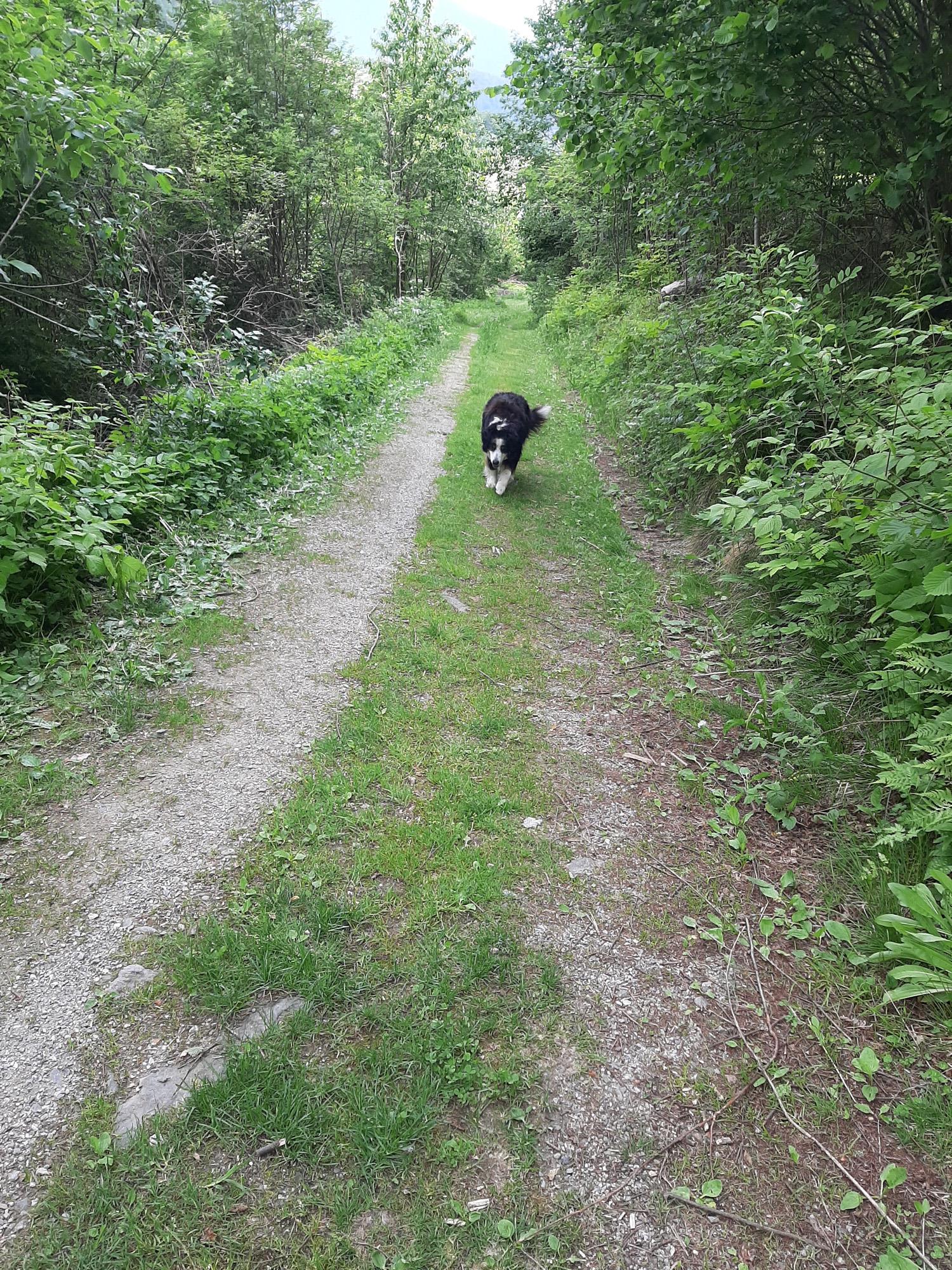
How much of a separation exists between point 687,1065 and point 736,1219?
410 mm

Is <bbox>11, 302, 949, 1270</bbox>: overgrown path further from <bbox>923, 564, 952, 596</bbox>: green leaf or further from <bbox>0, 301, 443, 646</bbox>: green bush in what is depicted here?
<bbox>0, 301, 443, 646</bbox>: green bush

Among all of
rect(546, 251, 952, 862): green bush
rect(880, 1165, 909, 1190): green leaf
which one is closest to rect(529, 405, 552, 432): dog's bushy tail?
rect(546, 251, 952, 862): green bush

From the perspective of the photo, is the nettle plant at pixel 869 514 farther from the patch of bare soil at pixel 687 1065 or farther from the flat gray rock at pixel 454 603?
→ the flat gray rock at pixel 454 603

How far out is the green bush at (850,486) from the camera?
2.73 meters

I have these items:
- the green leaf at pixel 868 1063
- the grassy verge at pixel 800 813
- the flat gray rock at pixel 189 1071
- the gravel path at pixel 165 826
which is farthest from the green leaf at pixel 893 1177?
the gravel path at pixel 165 826

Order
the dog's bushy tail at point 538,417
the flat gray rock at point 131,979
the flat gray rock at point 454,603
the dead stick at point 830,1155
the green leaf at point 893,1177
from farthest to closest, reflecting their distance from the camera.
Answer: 1. the dog's bushy tail at point 538,417
2. the flat gray rock at point 454,603
3. the flat gray rock at point 131,979
4. the green leaf at point 893,1177
5. the dead stick at point 830,1155

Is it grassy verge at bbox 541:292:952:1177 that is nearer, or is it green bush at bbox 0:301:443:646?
grassy verge at bbox 541:292:952:1177

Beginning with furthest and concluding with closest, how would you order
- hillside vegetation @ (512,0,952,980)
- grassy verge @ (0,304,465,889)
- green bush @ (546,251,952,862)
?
1. grassy verge @ (0,304,465,889)
2. hillside vegetation @ (512,0,952,980)
3. green bush @ (546,251,952,862)

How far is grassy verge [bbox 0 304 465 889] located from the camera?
3.10m

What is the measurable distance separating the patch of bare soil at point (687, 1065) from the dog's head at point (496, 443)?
4.58m

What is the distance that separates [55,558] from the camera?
13.2 ft

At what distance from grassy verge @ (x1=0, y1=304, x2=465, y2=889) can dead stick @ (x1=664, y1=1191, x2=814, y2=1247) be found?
8.58 ft

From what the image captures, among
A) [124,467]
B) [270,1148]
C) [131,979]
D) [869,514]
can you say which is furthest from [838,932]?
[124,467]

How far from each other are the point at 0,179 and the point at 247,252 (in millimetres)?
14250
